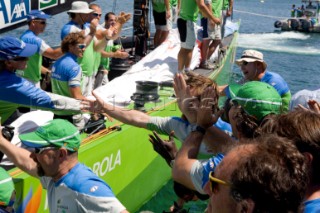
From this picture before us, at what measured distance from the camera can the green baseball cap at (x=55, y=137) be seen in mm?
2643

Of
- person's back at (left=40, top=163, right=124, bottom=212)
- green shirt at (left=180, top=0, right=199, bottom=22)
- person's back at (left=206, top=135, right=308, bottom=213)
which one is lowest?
person's back at (left=40, top=163, right=124, bottom=212)

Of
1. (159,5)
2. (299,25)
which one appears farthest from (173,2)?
(299,25)

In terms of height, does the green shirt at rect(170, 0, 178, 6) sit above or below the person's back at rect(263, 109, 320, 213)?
below

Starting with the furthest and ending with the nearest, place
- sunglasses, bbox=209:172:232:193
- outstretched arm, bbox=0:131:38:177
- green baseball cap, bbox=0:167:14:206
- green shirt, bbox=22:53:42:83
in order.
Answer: green shirt, bbox=22:53:42:83 → outstretched arm, bbox=0:131:38:177 → green baseball cap, bbox=0:167:14:206 → sunglasses, bbox=209:172:232:193

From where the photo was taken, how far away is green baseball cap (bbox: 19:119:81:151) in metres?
2.64

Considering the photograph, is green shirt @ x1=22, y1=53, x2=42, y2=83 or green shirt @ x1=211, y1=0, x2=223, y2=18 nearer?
green shirt @ x1=22, y1=53, x2=42, y2=83

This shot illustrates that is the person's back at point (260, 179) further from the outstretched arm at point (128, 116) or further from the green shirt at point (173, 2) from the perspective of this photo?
the green shirt at point (173, 2)

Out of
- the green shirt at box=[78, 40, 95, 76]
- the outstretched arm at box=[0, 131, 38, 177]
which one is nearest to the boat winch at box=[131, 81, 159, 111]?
the green shirt at box=[78, 40, 95, 76]

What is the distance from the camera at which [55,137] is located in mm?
2648

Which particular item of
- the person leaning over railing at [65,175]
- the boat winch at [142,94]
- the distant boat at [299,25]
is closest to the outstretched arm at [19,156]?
the person leaning over railing at [65,175]

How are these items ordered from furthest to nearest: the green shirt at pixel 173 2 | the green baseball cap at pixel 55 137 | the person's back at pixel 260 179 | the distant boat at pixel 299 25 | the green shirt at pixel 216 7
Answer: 1. the distant boat at pixel 299 25
2. the green shirt at pixel 173 2
3. the green shirt at pixel 216 7
4. the green baseball cap at pixel 55 137
5. the person's back at pixel 260 179

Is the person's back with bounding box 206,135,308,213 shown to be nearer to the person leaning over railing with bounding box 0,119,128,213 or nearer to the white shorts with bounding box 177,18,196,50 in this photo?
the person leaning over railing with bounding box 0,119,128,213

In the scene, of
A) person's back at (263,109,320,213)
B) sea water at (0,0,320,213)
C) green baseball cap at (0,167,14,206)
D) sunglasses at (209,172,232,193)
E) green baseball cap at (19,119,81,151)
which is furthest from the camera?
sea water at (0,0,320,213)

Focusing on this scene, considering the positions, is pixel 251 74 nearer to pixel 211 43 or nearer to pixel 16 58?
pixel 16 58
